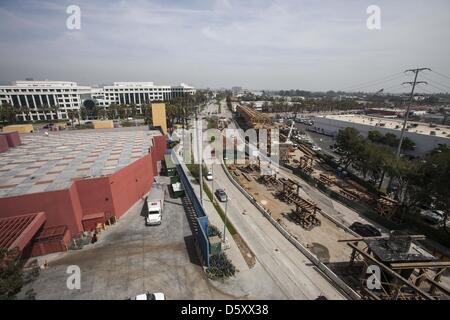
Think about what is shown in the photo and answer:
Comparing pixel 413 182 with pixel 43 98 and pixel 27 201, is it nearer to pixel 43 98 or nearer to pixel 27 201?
pixel 27 201

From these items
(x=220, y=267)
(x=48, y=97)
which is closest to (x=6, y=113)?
(x=48, y=97)

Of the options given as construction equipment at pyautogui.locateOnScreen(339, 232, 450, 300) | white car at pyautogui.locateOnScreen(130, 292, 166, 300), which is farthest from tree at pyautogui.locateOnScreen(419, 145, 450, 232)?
white car at pyautogui.locateOnScreen(130, 292, 166, 300)

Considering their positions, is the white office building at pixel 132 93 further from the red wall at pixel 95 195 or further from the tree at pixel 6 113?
the red wall at pixel 95 195

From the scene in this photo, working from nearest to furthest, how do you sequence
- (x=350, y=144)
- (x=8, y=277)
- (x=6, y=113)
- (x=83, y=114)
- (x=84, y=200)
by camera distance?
(x=8, y=277)
(x=84, y=200)
(x=350, y=144)
(x=6, y=113)
(x=83, y=114)

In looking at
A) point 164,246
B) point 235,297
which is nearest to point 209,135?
point 164,246

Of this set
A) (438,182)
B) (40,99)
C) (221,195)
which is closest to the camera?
(438,182)

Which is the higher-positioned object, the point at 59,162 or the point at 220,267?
the point at 59,162

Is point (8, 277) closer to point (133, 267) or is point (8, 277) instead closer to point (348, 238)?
point (133, 267)
